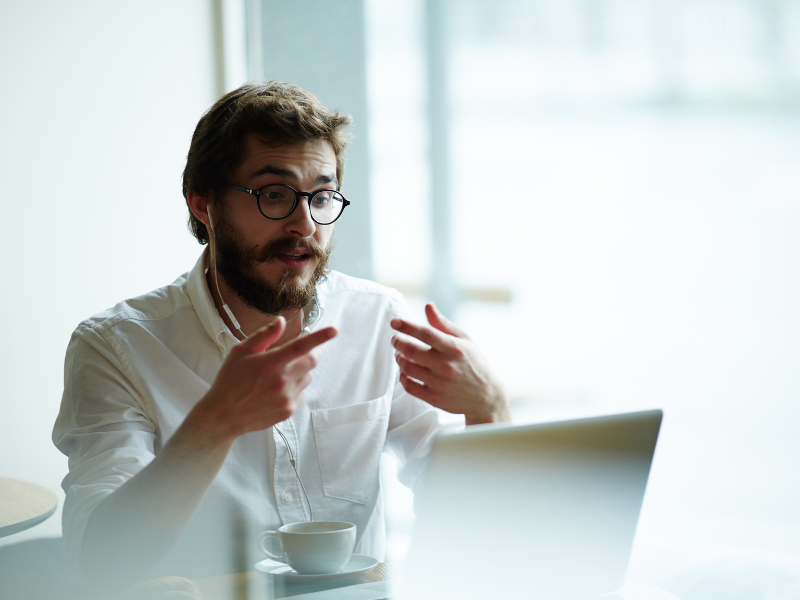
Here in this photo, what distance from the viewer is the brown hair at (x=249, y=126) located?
4.36 feet

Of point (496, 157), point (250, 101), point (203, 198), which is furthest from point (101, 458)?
point (496, 157)

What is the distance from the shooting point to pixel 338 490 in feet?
4.33

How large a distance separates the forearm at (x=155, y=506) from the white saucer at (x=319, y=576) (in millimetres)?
136

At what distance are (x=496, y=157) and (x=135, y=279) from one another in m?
1.33

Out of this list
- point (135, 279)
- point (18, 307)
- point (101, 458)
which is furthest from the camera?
point (135, 279)

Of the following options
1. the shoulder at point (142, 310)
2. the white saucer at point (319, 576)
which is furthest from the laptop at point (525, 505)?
the shoulder at point (142, 310)

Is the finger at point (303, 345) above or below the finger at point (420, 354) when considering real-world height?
above

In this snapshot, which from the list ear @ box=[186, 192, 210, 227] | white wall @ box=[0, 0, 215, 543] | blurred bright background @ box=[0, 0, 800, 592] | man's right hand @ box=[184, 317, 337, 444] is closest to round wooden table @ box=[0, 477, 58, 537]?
white wall @ box=[0, 0, 215, 543]

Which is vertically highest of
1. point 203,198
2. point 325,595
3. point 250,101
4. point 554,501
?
point 250,101

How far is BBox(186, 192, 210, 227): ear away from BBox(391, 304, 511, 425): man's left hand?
585 mm

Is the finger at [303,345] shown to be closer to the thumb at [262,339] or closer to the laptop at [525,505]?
the thumb at [262,339]

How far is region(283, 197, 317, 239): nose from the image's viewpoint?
130 cm

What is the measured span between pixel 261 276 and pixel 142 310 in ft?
0.72

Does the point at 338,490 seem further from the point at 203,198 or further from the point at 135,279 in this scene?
the point at 135,279
